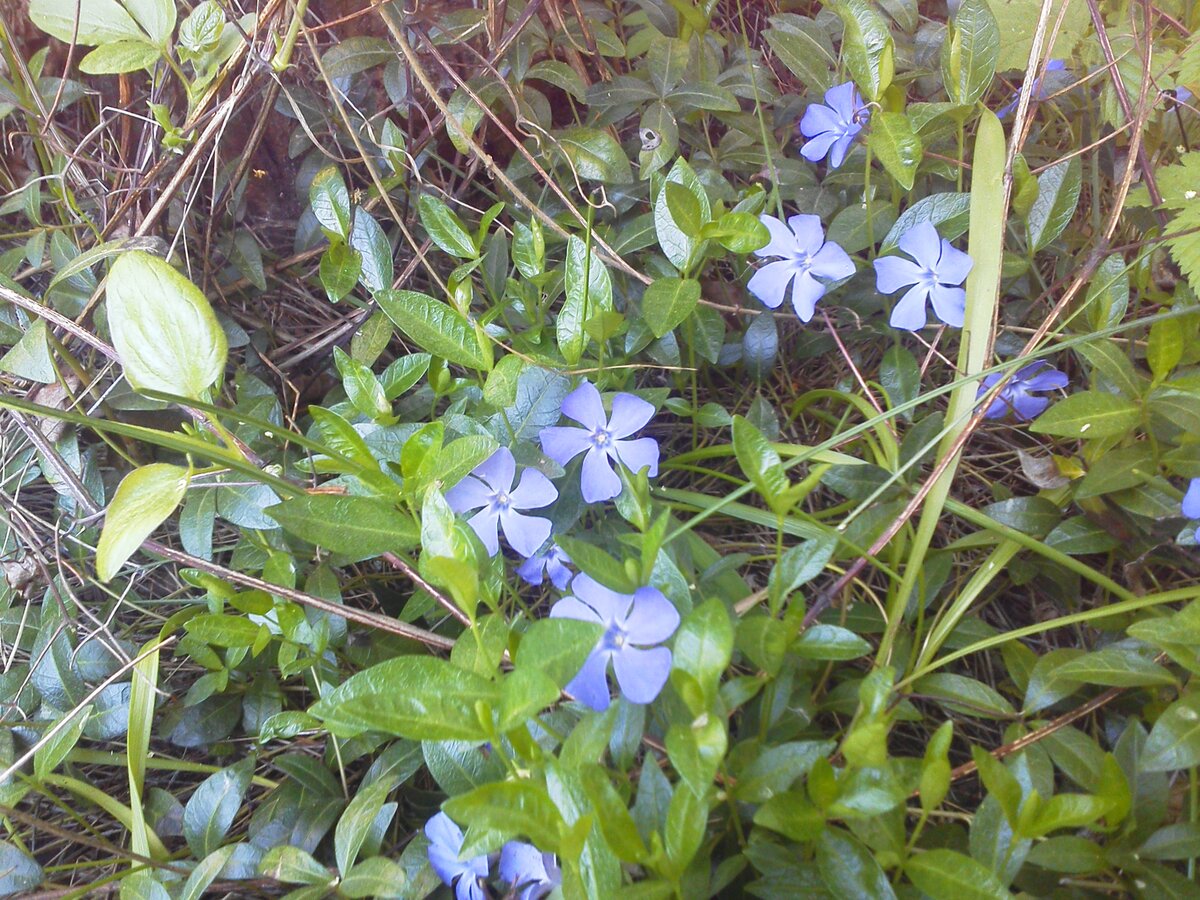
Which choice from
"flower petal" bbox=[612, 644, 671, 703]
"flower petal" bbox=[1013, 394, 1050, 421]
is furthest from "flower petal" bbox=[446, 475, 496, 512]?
"flower petal" bbox=[1013, 394, 1050, 421]

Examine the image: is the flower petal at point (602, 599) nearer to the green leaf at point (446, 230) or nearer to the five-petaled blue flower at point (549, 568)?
the five-petaled blue flower at point (549, 568)

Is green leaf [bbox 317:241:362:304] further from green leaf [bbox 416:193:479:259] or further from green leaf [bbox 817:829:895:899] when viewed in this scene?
green leaf [bbox 817:829:895:899]

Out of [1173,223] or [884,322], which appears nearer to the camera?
[1173,223]

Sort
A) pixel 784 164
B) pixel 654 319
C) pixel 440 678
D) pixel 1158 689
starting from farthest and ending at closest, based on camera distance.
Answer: pixel 784 164 < pixel 654 319 < pixel 1158 689 < pixel 440 678

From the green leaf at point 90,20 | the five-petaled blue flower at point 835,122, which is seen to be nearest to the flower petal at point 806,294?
the five-petaled blue flower at point 835,122

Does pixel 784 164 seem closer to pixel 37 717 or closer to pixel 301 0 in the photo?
pixel 301 0

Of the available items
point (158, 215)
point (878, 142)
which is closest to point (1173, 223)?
point (878, 142)

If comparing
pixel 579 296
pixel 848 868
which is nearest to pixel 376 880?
pixel 848 868
